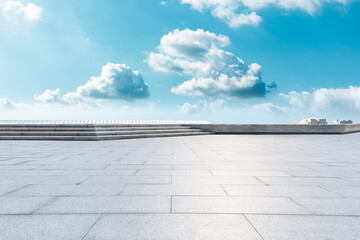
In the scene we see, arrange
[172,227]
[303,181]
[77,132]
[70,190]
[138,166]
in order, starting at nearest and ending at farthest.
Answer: [172,227]
[70,190]
[303,181]
[138,166]
[77,132]

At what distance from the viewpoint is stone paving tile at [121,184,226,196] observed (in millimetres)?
3730

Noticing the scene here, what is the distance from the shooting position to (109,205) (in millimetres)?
3158

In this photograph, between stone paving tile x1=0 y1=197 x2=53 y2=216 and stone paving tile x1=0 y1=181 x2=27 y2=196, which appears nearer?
stone paving tile x1=0 y1=197 x2=53 y2=216

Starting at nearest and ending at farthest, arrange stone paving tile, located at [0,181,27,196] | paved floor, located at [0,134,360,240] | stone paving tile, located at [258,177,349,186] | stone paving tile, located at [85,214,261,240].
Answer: stone paving tile, located at [85,214,261,240], paved floor, located at [0,134,360,240], stone paving tile, located at [0,181,27,196], stone paving tile, located at [258,177,349,186]

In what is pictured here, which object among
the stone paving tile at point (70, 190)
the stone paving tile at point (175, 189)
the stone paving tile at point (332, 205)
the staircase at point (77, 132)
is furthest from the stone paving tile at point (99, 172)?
the staircase at point (77, 132)

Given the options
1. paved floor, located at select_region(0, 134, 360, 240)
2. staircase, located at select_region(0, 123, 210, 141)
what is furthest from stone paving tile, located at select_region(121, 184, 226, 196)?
staircase, located at select_region(0, 123, 210, 141)

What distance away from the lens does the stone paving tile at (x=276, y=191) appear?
3.70 metres

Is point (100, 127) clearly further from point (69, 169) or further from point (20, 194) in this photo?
point (20, 194)

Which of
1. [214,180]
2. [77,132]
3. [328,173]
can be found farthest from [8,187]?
[77,132]

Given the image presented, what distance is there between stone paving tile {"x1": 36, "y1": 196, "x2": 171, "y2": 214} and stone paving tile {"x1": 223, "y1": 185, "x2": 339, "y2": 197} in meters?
1.32

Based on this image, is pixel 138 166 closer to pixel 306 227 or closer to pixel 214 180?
pixel 214 180

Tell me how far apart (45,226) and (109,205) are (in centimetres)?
83

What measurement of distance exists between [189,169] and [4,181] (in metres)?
4.10

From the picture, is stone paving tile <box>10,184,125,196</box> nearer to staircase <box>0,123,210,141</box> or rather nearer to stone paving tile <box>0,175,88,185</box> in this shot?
stone paving tile <box>0,175,88,185</box>
